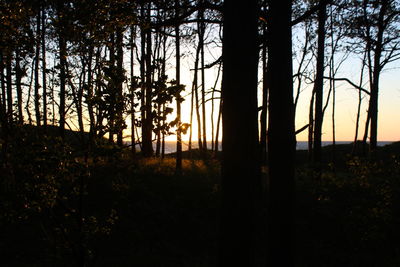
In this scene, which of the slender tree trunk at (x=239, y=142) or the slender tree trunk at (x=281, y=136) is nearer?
the slender tree trunk at (x=239, y=142)

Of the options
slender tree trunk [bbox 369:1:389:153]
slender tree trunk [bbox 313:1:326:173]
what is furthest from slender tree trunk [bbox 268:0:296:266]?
slender tree trunk [bbox 369:1:389:153]

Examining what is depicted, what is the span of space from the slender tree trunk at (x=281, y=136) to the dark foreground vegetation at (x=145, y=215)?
1.75 meters

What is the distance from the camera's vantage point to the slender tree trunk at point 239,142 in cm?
393

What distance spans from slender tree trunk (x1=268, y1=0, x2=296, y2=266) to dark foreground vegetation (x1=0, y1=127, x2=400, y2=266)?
1.75m

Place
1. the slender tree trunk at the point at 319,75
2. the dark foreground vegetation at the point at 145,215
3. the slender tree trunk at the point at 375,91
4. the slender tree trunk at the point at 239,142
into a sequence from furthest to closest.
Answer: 1. the slender tree trunk at the point at 375,91
2. the slender tree trunk at the point at 319,75
3. the dark foreground vegetation at the point at 145,215
4. the slender tree trunk at the point at 239,142

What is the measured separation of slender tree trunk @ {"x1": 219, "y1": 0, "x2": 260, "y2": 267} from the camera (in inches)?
155

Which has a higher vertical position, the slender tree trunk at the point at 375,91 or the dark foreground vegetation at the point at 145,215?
the slender tree trunk at the point at 375,91

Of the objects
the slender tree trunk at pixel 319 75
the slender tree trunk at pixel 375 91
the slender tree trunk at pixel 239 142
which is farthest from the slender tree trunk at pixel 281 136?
the slender tree trunk at pixel 375 91

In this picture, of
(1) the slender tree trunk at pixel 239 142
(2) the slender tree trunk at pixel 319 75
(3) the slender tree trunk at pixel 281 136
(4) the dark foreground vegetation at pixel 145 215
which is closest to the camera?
(1) the slender tree trunk at pixel 239 142

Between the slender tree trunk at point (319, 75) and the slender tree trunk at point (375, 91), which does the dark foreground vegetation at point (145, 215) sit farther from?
the slender tree trunk at point (375, 91)

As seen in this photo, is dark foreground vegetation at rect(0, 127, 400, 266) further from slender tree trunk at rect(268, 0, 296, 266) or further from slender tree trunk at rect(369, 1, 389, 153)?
slender tree trunk at rect(369, 1, 389, 153)

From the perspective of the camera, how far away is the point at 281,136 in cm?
562

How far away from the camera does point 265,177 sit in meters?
17.5

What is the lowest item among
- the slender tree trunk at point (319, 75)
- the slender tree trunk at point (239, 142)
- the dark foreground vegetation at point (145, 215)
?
the dark foreground vegetation at point (145, 215)
